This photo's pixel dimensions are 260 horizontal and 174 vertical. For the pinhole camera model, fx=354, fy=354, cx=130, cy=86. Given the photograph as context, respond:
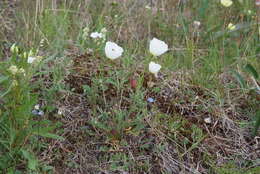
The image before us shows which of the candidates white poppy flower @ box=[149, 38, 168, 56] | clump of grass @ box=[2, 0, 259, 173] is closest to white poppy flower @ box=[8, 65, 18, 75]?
clump of grass @ box=[2, 0, 259, 173]

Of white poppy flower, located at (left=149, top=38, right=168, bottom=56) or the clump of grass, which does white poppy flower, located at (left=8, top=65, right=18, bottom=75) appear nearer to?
the clump of grass

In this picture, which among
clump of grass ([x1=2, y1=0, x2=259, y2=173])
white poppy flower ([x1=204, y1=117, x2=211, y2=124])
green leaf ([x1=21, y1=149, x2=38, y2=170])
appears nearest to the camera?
green leaf ([x1=21, y1=149, x2=38, y2=170])

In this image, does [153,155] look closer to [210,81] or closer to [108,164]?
[108,164]

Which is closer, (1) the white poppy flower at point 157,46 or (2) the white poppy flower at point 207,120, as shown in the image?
(1) the white poppy flower at point 157,46

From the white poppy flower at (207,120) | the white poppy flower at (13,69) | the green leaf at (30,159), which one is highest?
the white poppy flower at (13,69)

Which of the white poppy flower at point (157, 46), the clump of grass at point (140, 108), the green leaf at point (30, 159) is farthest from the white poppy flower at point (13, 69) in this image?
the white poppy flower at point (157, 46)

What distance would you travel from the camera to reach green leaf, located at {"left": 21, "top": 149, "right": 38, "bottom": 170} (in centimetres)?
143

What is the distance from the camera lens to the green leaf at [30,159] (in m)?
1.43

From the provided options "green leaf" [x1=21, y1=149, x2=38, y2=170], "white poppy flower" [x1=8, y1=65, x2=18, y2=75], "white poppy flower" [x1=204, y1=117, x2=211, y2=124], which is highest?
"white poppy flower" [x1=8, y1=65, x2=18, y2=75]

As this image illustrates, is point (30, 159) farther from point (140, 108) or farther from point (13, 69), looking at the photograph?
point (140, 108)

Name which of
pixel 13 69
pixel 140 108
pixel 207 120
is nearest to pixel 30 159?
pixel 13 69

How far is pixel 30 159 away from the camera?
1455 mm

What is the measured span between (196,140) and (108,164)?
47cm

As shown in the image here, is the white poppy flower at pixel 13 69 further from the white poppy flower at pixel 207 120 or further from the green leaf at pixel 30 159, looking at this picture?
the white poppy flower at pixel 207 120
